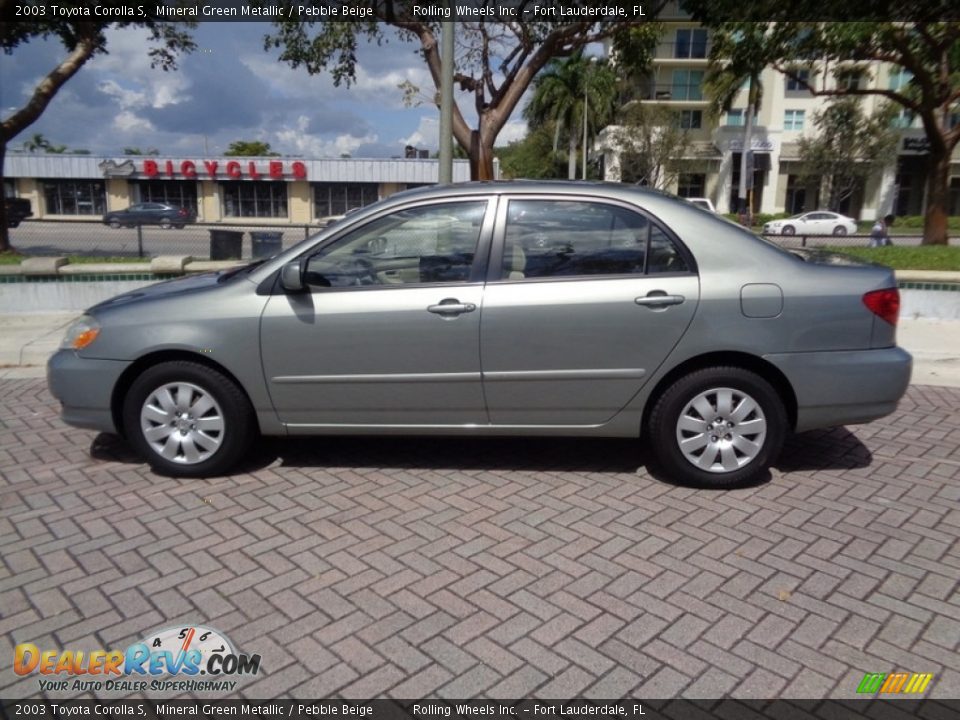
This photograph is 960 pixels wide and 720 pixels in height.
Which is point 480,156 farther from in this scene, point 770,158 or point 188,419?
point 770,158

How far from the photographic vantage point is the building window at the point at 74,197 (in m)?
48.4

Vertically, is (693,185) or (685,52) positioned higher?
(685,52)

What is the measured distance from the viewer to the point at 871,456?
504cm

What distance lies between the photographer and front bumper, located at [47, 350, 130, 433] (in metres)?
4.49

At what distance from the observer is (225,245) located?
1158 centimetres

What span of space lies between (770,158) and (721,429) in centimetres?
4843

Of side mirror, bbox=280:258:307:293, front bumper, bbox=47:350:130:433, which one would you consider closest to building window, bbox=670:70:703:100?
side mirror, bbox=280:258:307:293

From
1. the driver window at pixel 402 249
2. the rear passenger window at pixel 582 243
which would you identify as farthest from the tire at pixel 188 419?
the rear passenger window at pixel 582 243

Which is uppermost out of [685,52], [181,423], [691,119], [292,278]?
[685,52]

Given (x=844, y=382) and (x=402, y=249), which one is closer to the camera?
(x=844, y=382)

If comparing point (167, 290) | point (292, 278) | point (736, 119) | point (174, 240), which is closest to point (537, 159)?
point (736, 119)

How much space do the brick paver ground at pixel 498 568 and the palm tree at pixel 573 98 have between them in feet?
140

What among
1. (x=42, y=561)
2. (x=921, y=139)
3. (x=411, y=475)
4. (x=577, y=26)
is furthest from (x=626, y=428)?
(x=921, y=139)

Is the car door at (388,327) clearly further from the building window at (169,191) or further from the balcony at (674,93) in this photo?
the balcony at (674,93)
